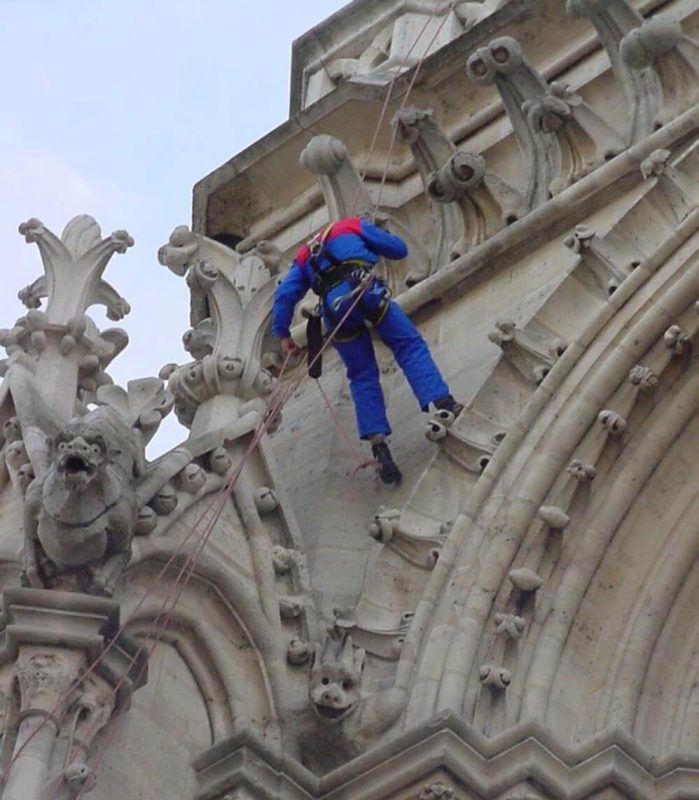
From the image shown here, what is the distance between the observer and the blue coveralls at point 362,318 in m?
13.9

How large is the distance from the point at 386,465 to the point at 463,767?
7.59ft

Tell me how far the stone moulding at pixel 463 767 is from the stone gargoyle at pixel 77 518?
32.8 inches

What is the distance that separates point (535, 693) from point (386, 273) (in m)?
3.46

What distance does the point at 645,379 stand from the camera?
1297 centimetres

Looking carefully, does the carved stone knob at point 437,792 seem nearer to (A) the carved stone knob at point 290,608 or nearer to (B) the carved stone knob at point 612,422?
(A) the carved stone knob at point 290,608

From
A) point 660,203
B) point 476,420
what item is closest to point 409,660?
point 476,420

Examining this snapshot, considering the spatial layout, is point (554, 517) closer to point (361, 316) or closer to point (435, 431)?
point (435, 431)

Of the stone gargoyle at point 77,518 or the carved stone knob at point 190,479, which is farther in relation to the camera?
the carved stone knob at point 190,479

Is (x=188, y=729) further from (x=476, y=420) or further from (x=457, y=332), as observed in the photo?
(x=457, y=332)

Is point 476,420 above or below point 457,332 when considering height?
below

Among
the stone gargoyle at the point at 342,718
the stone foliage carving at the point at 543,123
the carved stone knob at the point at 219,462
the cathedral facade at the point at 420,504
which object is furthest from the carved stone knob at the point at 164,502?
the stone foliage carving at the point at 543,123

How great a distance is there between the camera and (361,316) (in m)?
14.0

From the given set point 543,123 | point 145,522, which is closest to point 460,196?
point 543,123

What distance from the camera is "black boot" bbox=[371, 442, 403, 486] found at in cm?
1380
